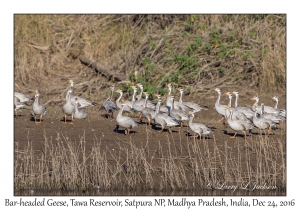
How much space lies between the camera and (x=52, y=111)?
640 inches

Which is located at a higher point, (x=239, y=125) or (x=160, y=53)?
(x=160, y=53)

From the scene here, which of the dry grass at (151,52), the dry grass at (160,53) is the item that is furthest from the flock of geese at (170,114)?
the dry grass at (160,53)

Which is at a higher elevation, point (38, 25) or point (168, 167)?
point (38, 25)

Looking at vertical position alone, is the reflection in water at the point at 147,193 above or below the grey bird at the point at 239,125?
below

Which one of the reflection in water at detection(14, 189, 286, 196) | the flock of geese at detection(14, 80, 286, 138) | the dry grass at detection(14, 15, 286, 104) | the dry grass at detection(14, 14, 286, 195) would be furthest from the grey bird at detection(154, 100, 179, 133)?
the dry grass at detection(14, 15, 286, 104)

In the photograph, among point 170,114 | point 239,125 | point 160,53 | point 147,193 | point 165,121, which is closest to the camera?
point 147,193

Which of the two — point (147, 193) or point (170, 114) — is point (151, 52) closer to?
point (170, 114)

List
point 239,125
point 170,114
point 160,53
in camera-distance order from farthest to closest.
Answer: point 160,53
point 170,114
point 239,125

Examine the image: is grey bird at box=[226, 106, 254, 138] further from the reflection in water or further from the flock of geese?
the reflection in water

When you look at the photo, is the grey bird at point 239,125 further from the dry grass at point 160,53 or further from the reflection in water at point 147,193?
the dry grass at point 160,53

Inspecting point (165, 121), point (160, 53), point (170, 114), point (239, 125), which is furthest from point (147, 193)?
point (160, 53)

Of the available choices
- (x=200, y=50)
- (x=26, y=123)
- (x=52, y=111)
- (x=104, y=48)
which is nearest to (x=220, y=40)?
(x=200, y=50)

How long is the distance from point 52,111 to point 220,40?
5.86 m
